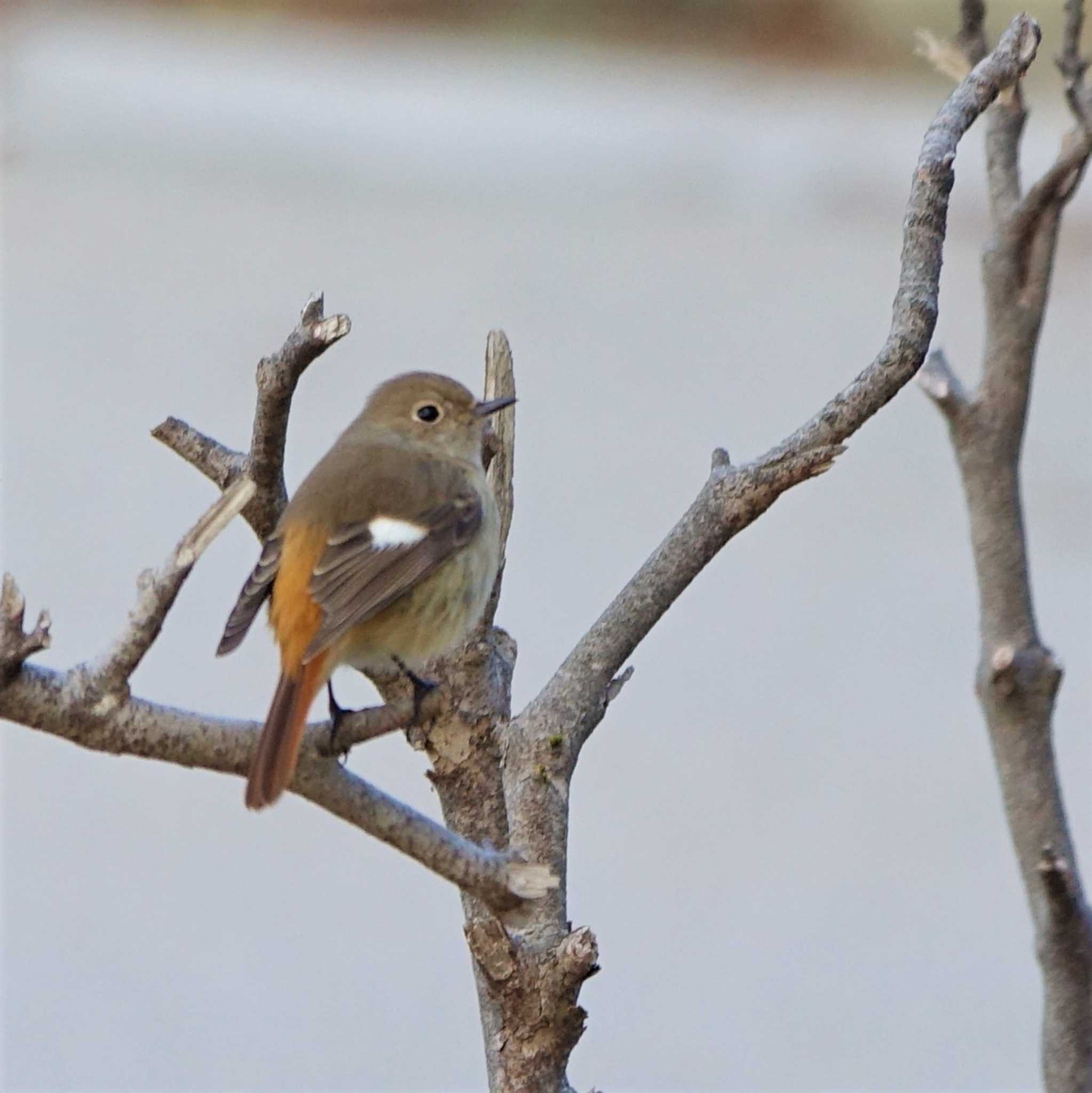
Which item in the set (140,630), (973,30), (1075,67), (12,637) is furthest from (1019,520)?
(12,637)

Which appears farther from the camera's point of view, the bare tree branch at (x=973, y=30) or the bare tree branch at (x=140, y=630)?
the bare tree branch at (x=973, y=30)

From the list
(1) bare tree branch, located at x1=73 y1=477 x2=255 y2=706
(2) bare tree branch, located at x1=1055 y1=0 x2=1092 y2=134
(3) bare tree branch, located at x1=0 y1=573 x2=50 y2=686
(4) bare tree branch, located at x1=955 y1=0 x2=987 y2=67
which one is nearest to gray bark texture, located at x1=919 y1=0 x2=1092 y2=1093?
(2) bare tree branch, located at x1=1055 y1=0 x2=1092 y2=134

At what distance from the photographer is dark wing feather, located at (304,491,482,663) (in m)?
3.03

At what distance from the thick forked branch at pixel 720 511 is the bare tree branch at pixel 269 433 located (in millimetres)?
513

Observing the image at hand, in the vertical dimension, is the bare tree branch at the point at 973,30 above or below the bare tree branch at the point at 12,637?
above

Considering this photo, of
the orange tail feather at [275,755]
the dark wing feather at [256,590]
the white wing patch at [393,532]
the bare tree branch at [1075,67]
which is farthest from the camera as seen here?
the white wing patch at [393,532]

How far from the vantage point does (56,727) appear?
2.12 metres

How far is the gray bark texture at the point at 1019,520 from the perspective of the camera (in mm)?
2561

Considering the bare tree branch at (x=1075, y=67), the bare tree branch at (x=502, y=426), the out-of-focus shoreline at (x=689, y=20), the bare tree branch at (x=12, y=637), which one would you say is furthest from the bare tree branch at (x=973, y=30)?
the out-of-focus shoreline at (x=689, y=20)

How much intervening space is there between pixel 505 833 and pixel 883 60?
10.1 meters

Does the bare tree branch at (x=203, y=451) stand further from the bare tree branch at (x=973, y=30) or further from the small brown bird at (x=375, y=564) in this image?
the bare tree branch at (x=973, y=30)

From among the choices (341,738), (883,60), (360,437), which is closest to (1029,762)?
(341,738)

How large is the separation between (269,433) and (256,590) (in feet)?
1.56

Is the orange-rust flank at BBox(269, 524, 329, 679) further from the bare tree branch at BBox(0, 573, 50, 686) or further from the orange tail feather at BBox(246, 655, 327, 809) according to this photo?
the bare tree branch at BBox(0, 573, 50, 686)
